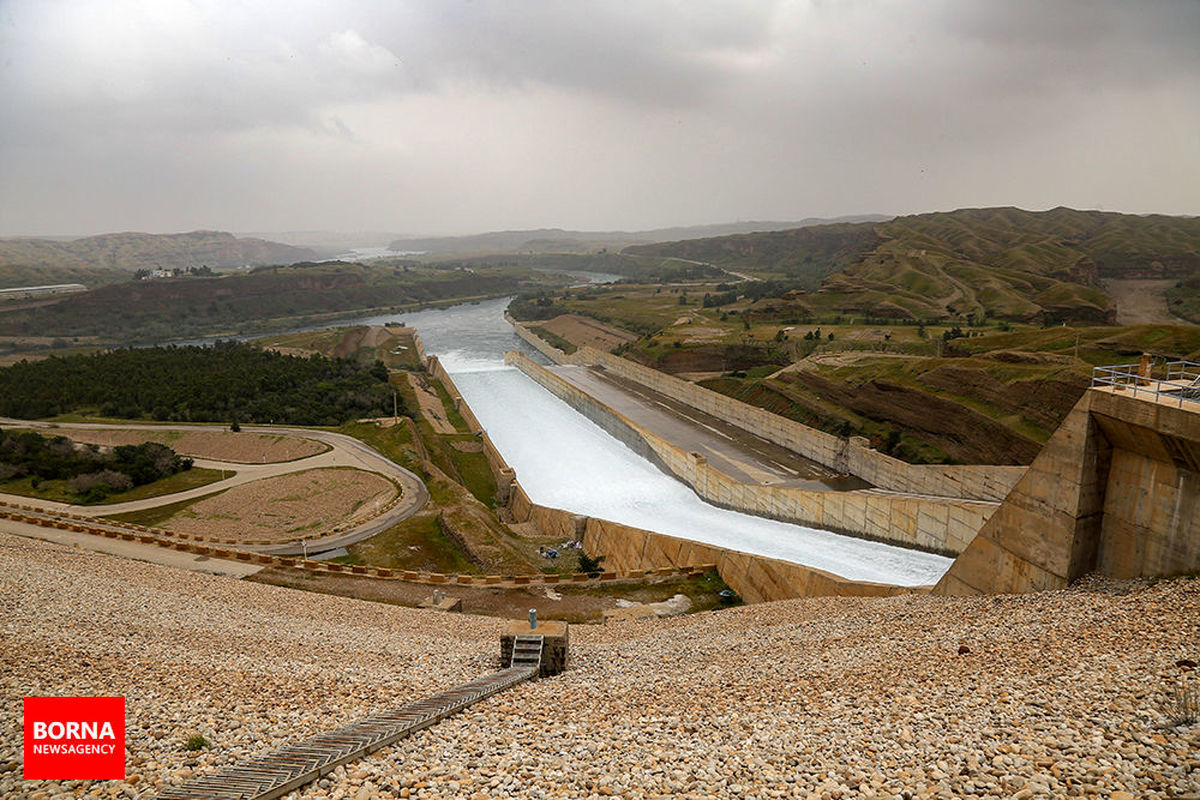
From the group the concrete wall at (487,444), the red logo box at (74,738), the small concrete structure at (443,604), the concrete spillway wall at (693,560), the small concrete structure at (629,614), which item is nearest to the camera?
the red logo box at (74,738)

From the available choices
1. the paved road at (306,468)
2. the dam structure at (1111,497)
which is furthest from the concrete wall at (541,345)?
the dam structure at (1111,497)

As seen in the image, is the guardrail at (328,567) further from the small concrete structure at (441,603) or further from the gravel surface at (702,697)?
the gravel surface at (702,697)

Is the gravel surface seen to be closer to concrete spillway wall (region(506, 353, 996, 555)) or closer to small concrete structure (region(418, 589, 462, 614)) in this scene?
small concrete structure (region(418, 589, 462, 614))

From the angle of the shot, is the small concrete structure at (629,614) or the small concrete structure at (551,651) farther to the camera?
the small concrete structure at (629,614)

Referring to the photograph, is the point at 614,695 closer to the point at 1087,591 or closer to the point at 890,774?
the point at 890,774

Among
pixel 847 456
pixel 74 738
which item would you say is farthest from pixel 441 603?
pixel 847 456
